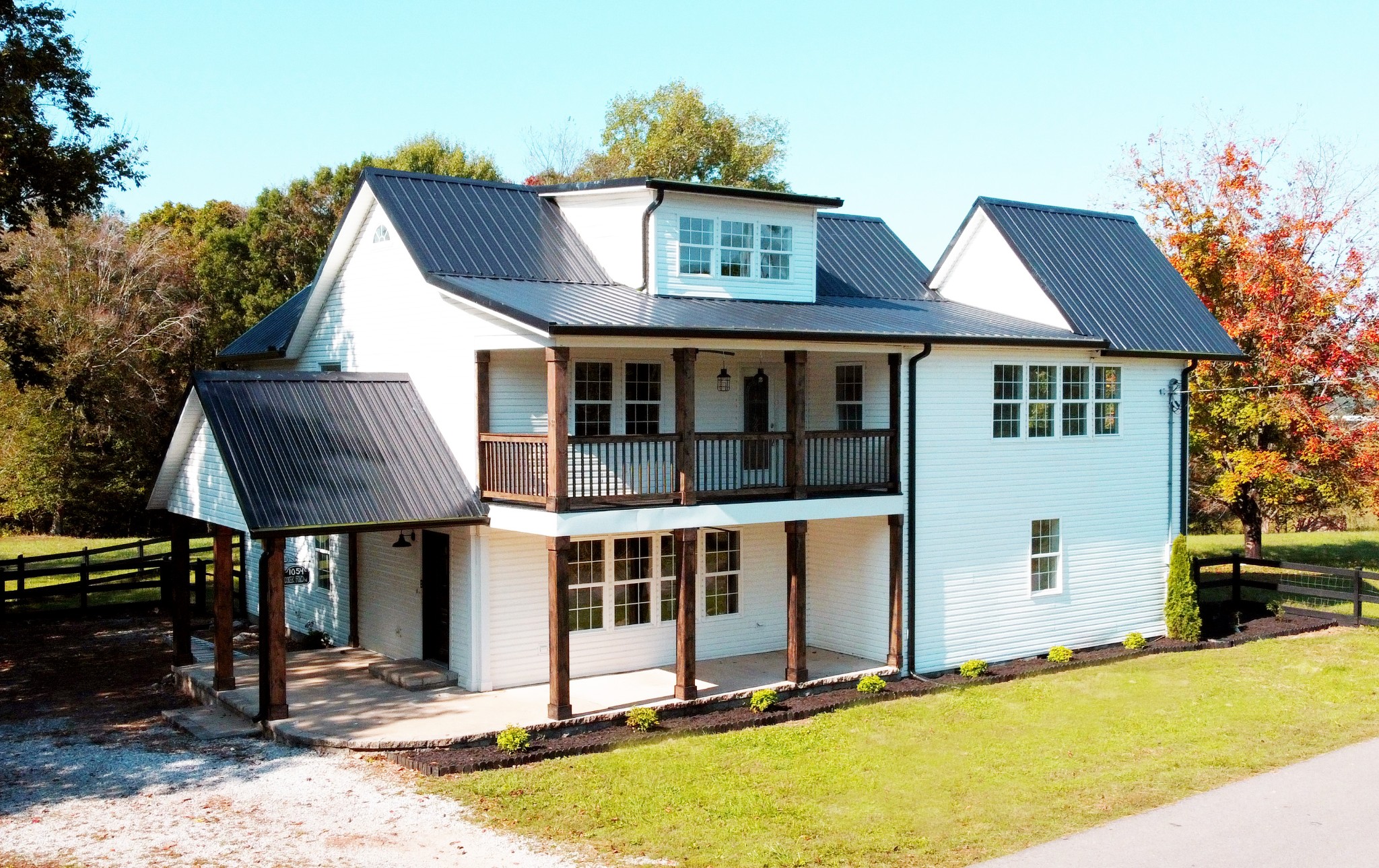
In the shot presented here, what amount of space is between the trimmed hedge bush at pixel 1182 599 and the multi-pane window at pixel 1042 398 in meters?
3.62

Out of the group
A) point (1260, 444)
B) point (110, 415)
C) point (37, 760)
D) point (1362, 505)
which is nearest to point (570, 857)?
point (37, 760)

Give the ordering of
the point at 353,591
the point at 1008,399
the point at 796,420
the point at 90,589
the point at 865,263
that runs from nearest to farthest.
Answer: the point at 796,420
the point at 1008,399
the point at 353,591
the point at 865,263
the point at 90,589

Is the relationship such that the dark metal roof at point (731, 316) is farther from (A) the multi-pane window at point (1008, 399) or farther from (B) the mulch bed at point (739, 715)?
(B) the mulch bed at point (739, 715)

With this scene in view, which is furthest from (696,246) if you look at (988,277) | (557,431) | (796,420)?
(988,277)

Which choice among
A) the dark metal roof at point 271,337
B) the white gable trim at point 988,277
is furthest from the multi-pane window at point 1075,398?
the dark metal roof at point 271,337

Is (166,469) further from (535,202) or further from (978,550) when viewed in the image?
(978,550)

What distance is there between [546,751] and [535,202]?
32.0 ft

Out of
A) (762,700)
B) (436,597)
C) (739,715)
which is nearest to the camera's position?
(739,715)

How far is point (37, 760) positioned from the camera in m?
14.0

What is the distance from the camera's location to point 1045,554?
20.1 metres

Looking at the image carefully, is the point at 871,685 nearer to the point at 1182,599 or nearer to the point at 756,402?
the point at 756,402

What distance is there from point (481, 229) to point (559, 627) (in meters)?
6.94

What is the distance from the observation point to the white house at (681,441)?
15.9 m

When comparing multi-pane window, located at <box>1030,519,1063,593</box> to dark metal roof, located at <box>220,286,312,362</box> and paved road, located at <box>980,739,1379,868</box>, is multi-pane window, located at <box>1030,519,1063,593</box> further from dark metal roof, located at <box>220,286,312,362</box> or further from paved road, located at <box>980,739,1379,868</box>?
dark metal roof, located at <box>220,286,312,362</box>
